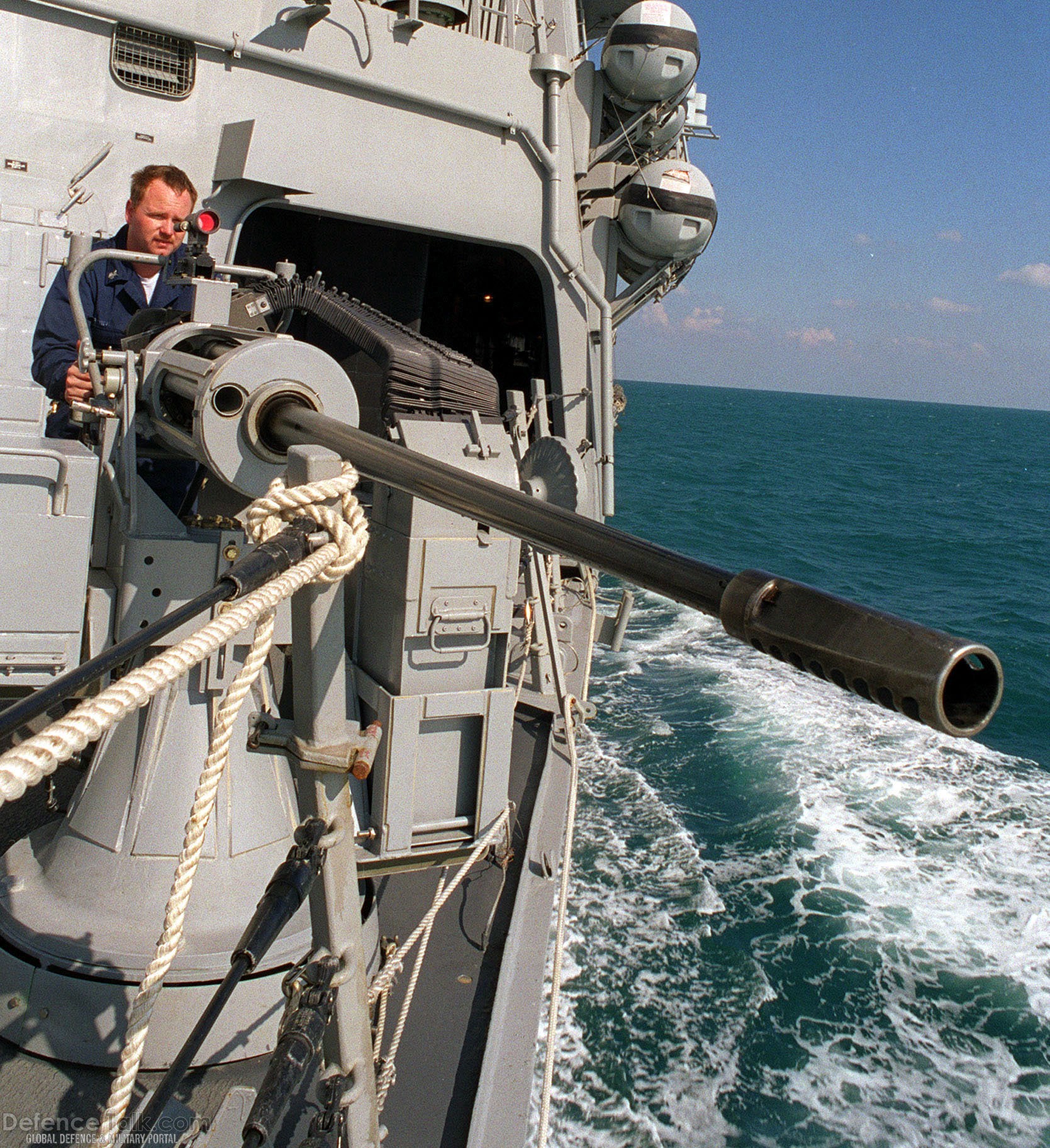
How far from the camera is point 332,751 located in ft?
5.50

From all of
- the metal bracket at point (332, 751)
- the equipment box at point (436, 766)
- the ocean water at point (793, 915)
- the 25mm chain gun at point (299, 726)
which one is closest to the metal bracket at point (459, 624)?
the 25mm chain gun at point (299, 726)

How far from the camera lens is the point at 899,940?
5809 millimetres

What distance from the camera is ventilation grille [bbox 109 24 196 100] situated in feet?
20.0

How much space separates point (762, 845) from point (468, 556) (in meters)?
4.80

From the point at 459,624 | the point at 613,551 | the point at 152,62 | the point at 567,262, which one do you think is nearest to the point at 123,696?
the point at 613,551

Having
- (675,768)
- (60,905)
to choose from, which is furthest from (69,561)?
(675,768)

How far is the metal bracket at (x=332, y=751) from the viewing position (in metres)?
1.66

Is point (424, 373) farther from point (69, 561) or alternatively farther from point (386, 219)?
point (386, 219)

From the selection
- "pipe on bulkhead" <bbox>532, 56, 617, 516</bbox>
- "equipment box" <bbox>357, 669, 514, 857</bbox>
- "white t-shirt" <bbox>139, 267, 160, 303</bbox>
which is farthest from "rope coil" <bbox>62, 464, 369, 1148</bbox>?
"pipe on bulkhead" <bbox>532, 56, 617, 516</bbox>

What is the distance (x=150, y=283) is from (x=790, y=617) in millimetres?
2981

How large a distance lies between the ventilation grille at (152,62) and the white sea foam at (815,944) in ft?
18.3

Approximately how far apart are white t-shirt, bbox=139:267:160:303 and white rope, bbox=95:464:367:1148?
213cm

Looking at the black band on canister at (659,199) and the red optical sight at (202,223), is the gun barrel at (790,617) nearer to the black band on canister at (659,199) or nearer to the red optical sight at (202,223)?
the red optical sight at (202,223)

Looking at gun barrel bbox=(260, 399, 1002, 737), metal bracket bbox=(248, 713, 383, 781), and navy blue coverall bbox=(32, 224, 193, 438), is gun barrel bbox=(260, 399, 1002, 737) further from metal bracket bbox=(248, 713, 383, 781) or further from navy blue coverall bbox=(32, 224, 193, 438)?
navy blue coverall bbox=(32, 224, 193, 438)
